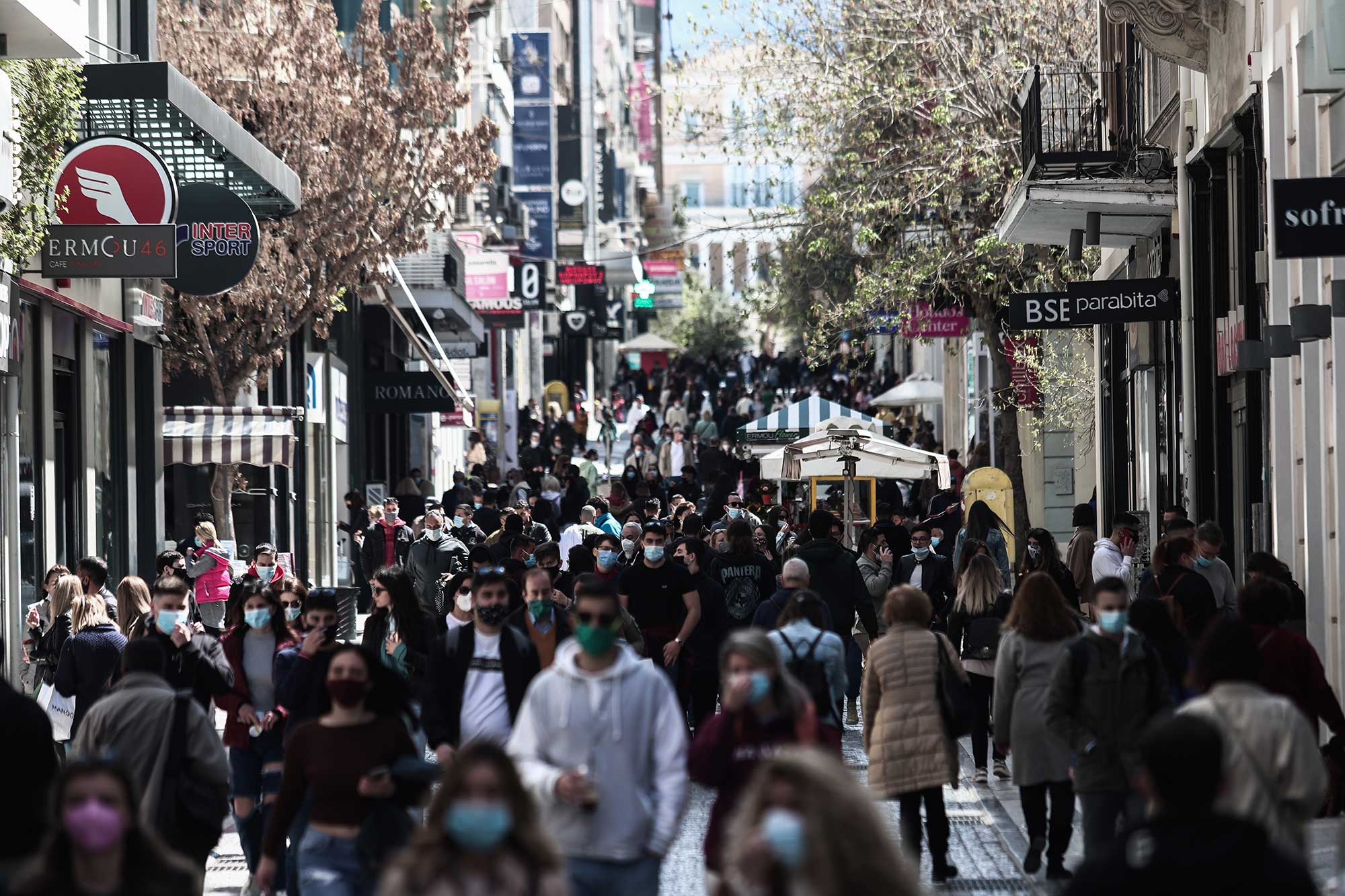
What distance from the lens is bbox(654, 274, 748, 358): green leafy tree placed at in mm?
100188

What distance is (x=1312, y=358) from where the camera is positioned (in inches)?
561

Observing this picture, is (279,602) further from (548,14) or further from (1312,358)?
(548,14)

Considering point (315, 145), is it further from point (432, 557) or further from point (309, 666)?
point (309, 666)

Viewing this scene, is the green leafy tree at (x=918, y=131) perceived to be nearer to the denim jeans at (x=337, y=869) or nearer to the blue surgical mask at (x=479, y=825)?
the denim jeans at (x=337, y=869)

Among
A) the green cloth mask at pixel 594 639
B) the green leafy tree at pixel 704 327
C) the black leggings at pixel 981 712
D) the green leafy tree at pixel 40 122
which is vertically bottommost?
the black leggings at pixel 981 712

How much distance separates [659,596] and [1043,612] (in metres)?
4.81

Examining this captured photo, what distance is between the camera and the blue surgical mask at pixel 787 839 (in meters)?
4.43

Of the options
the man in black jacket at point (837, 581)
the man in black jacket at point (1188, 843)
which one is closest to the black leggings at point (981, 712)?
the man in black jacket at point (837, 581)

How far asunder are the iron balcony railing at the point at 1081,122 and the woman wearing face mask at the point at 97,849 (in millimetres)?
14803

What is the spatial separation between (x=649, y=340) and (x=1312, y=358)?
59.6 m

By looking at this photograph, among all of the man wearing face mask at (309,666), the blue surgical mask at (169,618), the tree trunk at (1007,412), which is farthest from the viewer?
the tree trunk at (1007,412)

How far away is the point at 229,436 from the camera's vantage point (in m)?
23.3

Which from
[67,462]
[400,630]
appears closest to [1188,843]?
[400,630]

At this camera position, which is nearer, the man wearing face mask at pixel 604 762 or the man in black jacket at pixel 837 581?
the man wearing face mask at pixel 604 762
